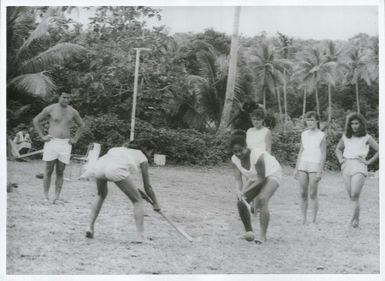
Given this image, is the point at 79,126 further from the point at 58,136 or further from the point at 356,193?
the point at 356,193

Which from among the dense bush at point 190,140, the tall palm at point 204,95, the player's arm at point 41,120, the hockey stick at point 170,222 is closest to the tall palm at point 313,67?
the dense bush at point 190,140

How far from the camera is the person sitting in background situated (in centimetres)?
529

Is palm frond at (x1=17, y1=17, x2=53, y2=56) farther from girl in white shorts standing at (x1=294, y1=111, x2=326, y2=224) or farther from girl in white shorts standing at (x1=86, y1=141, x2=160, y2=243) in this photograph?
girl in white shorts standing at (x1=294, y1=111, x2=326, y2=224)

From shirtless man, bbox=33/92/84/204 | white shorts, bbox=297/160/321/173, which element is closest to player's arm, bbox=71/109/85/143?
shirtless man, bbox=33/92/84/204

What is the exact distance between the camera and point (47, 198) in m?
5.37

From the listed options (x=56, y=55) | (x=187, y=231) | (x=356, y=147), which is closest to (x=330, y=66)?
(x=356, y=147)

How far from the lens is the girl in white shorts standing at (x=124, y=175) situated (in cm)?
489

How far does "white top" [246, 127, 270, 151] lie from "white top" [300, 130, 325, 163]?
1.38 ft

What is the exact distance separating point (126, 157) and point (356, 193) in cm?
217

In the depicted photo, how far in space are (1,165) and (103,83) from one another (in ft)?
3.88

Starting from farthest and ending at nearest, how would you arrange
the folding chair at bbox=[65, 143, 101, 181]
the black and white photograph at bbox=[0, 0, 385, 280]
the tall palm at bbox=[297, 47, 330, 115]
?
the tall palm at bbox=[297, 47, 330, 115], the folding chair at bbox=[65, 143, 101, 181], the black and white photograph at bbox=[0, 0, 385, 280]

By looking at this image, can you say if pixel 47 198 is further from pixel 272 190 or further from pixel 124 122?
pixel 272 190

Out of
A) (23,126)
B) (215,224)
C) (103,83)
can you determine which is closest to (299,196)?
(215,224)

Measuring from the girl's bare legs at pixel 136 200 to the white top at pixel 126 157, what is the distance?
5.1 inches
